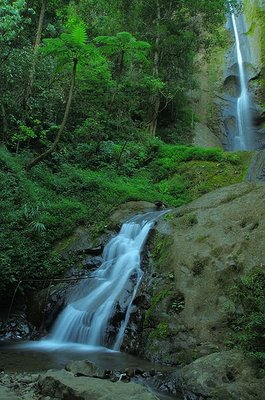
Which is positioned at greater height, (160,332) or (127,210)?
(127,210)

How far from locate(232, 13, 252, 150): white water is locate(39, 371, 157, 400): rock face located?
20.3 metres

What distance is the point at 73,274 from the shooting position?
33.2 ft

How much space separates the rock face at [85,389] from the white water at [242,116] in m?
20.3

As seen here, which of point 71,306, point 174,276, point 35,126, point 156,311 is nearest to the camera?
point 156,311

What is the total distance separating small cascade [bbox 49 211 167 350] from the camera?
320 inches

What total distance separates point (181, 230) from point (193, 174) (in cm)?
664

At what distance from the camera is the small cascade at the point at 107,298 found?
8125mm

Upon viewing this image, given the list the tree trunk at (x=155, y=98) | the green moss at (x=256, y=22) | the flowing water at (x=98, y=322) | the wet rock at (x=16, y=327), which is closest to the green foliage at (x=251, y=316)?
the flowing water at (x=98, y=322)

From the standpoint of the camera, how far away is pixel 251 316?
225 inches

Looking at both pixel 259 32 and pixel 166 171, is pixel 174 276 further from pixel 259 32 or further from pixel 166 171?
pixel 259 32

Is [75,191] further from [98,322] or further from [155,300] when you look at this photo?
[155,300]

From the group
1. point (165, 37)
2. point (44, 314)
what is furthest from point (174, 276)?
point (165, 37)

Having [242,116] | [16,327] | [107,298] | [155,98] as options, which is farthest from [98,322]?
[242,116]

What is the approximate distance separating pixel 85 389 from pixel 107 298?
4.10m
